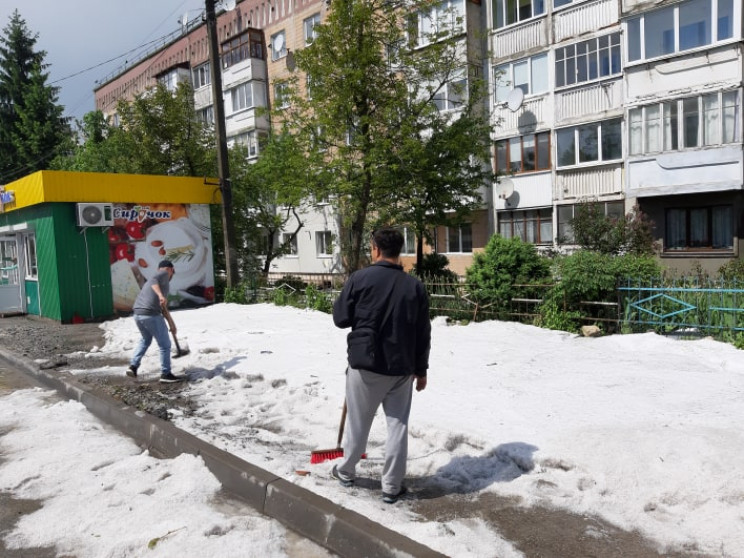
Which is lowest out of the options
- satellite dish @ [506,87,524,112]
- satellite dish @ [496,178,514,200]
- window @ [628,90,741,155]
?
satellite dish @ [496,178,514,200]

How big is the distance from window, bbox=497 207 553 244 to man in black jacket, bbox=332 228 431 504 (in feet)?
66.6

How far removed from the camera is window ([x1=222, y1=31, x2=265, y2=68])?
116 feet

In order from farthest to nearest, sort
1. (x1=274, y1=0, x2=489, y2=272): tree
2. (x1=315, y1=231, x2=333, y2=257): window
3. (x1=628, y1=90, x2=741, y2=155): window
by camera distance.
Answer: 1. (x1=315, y1=231, x2=333, y2=257): window
2. (x1=628, y1=90, x2=741, y2=155): window
3. (x1=274, y1=0, x2=489, y2=272): tree

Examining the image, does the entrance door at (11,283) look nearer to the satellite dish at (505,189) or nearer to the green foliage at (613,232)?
the green foliage at (613,232)

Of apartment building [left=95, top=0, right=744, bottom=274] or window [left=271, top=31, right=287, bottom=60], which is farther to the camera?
window [left=271, top=31, right=287, bottom=60]

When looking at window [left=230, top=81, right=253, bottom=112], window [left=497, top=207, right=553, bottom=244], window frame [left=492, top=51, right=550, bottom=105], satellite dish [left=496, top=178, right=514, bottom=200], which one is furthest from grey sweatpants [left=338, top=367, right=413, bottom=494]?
window [left=230, top=81, right=253, bottom=112]

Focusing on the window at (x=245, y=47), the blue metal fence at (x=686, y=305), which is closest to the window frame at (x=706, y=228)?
the blue metal fence at (x=686, y=305)

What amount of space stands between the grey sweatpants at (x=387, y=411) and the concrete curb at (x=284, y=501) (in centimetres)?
42

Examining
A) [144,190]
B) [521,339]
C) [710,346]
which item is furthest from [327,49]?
[710,346]

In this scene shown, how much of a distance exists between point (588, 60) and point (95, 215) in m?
18.0

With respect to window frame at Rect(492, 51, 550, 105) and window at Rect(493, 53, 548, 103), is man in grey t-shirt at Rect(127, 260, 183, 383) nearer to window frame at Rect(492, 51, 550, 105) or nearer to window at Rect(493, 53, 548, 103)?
window frame at Rect(492, 51, 550, 105)

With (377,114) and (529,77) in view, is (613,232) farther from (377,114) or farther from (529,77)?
(377,114)

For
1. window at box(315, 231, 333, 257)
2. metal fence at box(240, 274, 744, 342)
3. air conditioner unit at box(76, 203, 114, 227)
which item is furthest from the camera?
window at box(315, 231, 333, 257)

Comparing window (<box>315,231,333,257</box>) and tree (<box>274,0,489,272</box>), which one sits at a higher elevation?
tree (<box>274,0,489,272</box>)
